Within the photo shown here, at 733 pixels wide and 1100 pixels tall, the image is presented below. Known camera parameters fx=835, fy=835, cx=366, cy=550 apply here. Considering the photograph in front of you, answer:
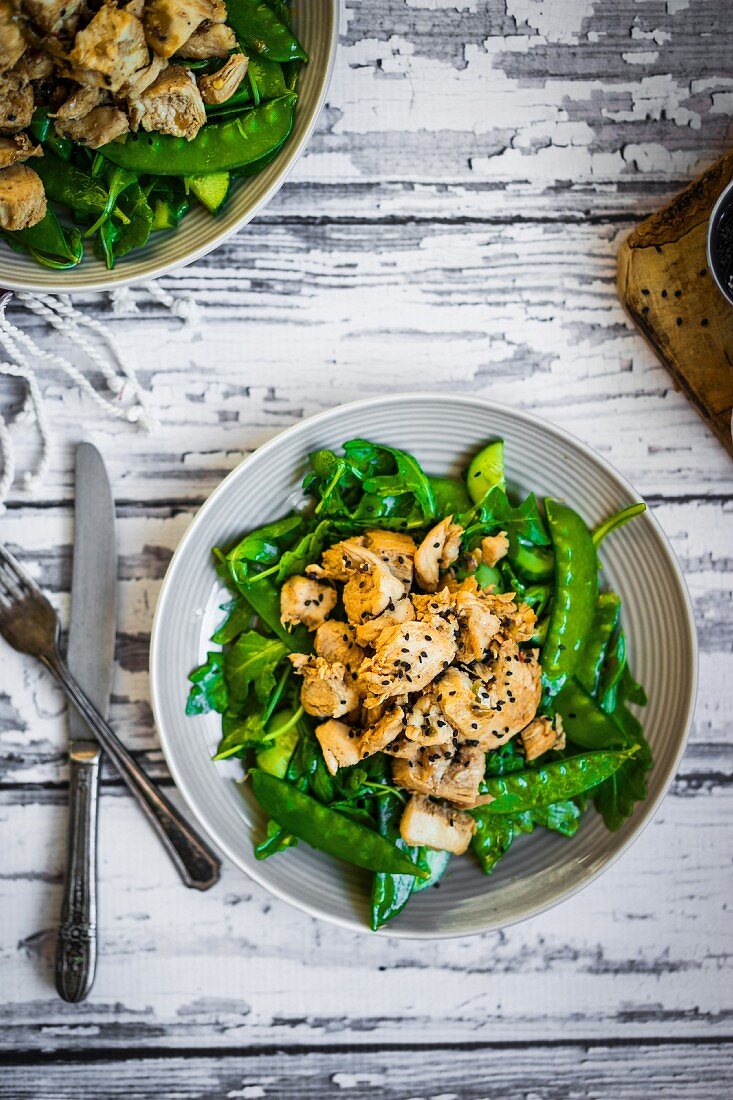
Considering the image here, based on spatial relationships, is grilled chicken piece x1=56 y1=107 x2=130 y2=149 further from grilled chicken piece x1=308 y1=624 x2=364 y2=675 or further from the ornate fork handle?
the ornate fork handle

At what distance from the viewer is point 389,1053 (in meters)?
1.76

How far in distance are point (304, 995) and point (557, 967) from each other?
54 centimetres

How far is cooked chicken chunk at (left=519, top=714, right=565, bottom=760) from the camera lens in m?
1.54

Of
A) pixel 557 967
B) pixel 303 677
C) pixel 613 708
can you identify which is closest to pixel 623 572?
pixel 613 708

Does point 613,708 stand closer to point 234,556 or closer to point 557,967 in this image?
point 557,967

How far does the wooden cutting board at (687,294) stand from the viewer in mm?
1629

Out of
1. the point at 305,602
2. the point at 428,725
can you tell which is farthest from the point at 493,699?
the point at 305,602

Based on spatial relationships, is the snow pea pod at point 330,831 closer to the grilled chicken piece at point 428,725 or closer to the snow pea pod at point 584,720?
the grilled chicken piece at point 428,725

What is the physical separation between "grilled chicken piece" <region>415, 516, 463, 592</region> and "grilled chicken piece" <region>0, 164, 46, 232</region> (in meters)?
0.87

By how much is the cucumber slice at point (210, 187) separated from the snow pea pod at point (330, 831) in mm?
1033

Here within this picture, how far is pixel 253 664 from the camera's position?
1.56 metres

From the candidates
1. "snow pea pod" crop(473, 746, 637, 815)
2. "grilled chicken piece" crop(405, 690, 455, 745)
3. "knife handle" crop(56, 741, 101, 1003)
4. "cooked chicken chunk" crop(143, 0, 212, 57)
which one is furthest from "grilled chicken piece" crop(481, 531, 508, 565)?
"cooked chicken chunk" crop(143, 0, 212, 57)

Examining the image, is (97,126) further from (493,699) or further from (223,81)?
(493,699)

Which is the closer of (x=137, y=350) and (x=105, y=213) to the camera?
(x=105, y=213)
